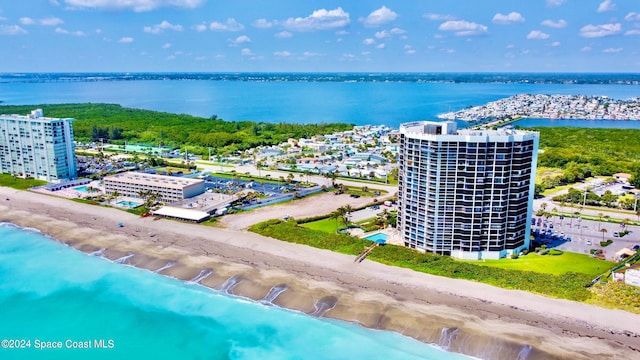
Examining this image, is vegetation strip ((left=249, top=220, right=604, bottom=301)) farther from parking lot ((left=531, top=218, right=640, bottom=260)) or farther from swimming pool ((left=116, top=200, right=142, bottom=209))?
swimming pool ((left=116, top=200, right=142, bottom=209))

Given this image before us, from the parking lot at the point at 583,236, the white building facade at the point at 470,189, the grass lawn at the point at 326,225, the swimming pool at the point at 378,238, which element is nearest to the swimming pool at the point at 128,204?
the grass lawn at the point at 326,225

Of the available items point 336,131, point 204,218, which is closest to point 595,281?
point 204,218

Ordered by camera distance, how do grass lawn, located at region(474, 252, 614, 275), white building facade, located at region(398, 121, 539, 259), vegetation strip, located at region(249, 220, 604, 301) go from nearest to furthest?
1. vegetation strip, located at region(249, 220, 604, 301)
2. grass lawn, located at region(474, 252, 614, 275)
3. white building facade, located at region(398, 121, 539, 259)

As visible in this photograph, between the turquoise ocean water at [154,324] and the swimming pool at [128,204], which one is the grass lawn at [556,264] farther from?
the swimming pool at [128,204]

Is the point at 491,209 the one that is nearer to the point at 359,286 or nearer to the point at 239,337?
the point at 359,286

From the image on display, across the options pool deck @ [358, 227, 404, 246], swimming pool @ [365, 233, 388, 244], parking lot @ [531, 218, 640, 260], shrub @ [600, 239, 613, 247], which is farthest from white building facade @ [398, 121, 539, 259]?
shrub @ [600, 239, 613, 247]

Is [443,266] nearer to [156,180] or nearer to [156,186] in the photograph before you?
[156,186]

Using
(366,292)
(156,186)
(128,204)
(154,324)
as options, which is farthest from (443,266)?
(128,204)
